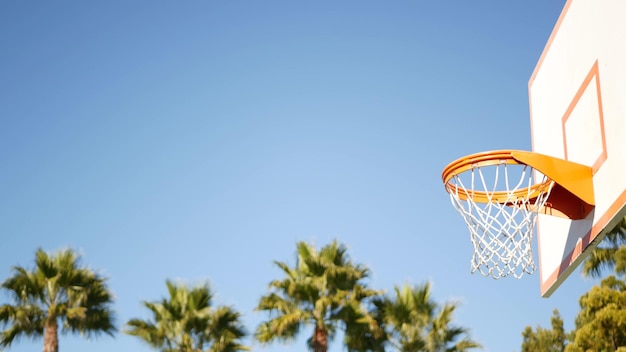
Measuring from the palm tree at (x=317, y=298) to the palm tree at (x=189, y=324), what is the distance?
0.81 meters

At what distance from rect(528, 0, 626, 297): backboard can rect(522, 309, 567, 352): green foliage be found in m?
25.5

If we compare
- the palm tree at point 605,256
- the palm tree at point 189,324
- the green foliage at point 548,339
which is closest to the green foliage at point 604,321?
the palm tree at point 605,256

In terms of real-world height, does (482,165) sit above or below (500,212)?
above

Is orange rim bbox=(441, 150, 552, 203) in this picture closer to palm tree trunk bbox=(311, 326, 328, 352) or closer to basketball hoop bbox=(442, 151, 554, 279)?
basketball hoop bbox=(442, 151, 554, 279)

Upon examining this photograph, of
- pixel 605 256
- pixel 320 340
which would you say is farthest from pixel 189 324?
pixel 605 256

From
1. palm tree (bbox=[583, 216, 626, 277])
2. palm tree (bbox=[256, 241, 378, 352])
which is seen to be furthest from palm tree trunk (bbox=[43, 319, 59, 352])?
palm tree (bbox=[583, 216, 626, 277])

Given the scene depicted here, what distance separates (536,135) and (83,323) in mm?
10534

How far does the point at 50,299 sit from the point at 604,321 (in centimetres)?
1018

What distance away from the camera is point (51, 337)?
15.8 metres

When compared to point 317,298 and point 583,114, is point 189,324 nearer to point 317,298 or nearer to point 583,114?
point 317,298

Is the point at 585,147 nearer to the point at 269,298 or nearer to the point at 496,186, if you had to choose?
the point at 496,186

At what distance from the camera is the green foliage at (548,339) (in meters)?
32.4

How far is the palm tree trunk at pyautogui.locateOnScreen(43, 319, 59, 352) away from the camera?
15.7 meters

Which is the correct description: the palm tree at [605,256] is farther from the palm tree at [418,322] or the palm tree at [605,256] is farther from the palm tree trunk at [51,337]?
the palm tree trunk at [51,337]
